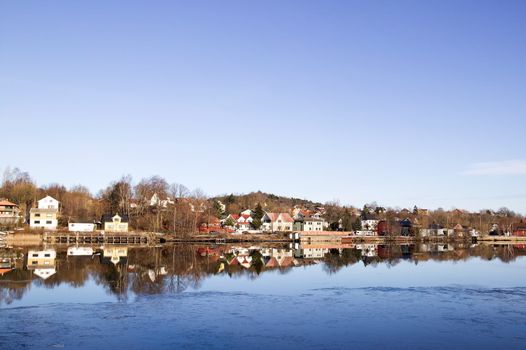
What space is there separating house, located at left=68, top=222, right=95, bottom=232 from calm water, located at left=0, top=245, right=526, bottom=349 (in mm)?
40217

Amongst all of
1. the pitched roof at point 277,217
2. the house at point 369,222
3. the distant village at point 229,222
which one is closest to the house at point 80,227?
the distant village at point 229,222

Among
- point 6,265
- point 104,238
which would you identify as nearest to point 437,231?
point 104,238

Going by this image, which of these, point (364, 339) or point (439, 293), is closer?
point (364, 339)

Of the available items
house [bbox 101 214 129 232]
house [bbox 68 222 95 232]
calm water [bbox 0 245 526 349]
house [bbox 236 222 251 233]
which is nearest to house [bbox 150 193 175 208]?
house [bbox 101 214 129 232]

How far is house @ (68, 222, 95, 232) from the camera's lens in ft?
245

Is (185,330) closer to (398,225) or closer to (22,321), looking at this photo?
(22,321)

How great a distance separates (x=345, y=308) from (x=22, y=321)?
12005 millimetres

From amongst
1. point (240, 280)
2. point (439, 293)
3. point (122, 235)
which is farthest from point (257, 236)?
point (439, 293)

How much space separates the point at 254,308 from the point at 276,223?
8634 centimetres

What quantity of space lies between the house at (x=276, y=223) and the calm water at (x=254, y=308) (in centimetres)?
7035

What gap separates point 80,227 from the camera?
2977 inches

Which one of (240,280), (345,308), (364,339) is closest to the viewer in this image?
(364,339)

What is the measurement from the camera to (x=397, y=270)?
37625mm

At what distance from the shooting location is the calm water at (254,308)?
15.0 meters
